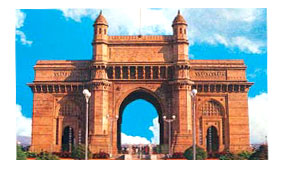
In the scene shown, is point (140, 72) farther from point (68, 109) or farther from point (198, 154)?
point (198, 154)

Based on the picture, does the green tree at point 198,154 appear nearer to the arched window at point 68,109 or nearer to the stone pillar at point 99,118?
the stone pillar at point 99,118

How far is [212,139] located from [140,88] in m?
8.72

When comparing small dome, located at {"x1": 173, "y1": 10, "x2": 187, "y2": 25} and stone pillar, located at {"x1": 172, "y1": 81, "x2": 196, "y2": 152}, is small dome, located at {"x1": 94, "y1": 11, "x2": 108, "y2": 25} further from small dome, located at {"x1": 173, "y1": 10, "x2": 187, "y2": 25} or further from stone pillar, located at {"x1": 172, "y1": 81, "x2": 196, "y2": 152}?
stone pillar, located at {"x1": 172, "y1": 81, "x2": 196, "y2": 152}

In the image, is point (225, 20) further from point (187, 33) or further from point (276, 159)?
point (276, 159)

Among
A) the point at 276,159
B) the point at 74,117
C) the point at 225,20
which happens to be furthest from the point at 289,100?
the point at 74,117

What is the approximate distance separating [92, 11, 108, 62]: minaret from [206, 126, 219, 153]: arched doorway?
40.5 ft

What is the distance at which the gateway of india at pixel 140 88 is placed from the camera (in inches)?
1940

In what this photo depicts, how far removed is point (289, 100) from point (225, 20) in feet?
33.9

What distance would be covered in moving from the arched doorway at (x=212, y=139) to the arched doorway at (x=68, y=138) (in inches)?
522

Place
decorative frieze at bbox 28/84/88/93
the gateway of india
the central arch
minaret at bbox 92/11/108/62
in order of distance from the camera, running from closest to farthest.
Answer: the gateway of india
minaret at bbox 92/11/108/62
decorative frieze at bbox 28/84/88/93
the central arch

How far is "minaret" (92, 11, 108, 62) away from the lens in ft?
163

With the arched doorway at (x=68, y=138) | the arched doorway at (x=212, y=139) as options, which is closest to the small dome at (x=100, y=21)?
the arched doorway at (x=68, y=138)

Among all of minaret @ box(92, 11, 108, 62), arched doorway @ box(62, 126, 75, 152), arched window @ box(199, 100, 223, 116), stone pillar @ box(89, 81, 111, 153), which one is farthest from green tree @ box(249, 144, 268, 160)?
arched doorway @ box(62, 126, 75, 152)

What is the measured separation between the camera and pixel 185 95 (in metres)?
48.8
